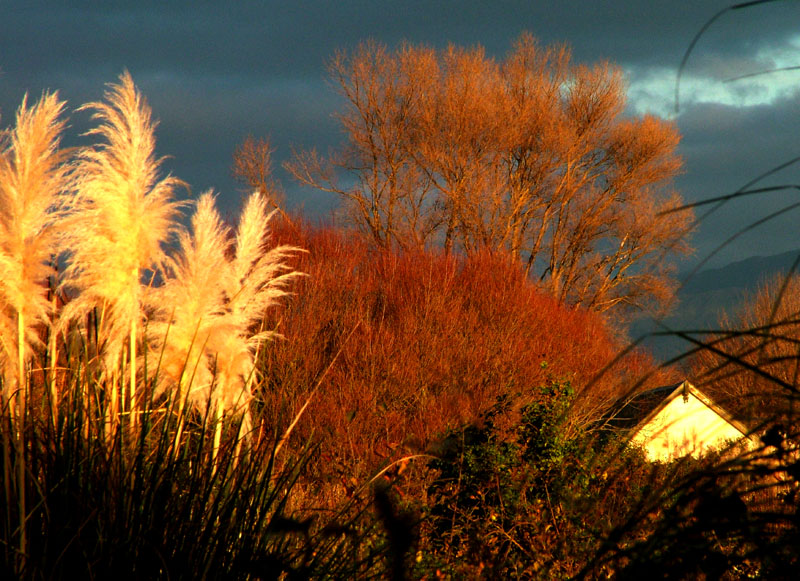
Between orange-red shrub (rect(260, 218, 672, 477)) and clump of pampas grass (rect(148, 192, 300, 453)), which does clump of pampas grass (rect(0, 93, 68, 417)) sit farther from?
orange-red shrub (rect(260, 218, 672, 477))

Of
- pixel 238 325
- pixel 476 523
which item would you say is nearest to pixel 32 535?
pixel 238 325

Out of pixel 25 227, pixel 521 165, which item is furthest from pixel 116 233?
pixel 521 165

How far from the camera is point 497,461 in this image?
6.30 m

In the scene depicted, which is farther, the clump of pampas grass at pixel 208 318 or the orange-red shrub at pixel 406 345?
the orange-red shrub at pixel 406 345

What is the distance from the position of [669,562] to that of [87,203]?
8.34 feet

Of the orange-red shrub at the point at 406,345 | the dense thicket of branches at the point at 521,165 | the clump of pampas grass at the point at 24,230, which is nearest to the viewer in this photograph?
the clump of pampas grass at the point at 24,230

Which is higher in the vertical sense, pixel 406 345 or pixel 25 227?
pixel 406 345

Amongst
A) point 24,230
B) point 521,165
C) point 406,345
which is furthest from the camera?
point 521,165

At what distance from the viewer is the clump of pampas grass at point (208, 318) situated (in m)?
3.12

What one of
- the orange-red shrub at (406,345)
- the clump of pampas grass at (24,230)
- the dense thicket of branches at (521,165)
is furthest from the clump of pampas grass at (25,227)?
the dense thicket of branches at (521,165)

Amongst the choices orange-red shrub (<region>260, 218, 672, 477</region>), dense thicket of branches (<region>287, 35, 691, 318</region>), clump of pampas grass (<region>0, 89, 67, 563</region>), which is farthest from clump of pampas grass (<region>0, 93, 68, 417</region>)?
dense thicket of branches (<region>287, 35, 691, 318</region>)

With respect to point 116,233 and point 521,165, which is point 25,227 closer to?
point 116,233

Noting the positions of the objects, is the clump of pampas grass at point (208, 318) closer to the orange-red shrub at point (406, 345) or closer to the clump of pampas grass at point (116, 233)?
the clump of pampas grass at point (116, 233)

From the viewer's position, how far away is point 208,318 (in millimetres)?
3150
